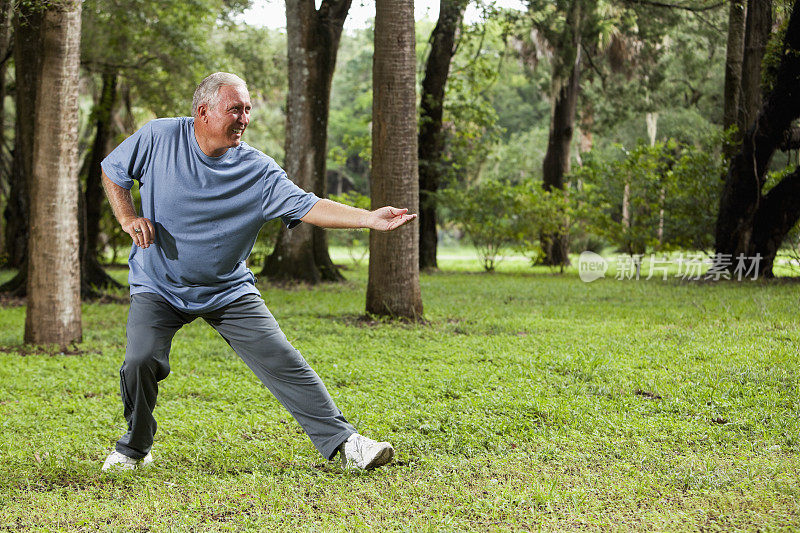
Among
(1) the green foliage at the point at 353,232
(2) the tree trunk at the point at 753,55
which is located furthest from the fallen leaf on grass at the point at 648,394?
(1) the green foliage at the point at 353,232

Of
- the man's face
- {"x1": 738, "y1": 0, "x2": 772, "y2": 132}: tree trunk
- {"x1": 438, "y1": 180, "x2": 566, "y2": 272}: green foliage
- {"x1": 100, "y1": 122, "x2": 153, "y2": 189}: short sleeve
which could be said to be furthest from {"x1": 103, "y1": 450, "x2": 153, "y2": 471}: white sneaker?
{"x1": 438, "y1": 180, "x2": 566, "y2": 272}: green foliage

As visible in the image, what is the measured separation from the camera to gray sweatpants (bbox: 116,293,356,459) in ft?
13.2

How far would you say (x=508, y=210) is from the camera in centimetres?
1994

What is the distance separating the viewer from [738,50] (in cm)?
1673

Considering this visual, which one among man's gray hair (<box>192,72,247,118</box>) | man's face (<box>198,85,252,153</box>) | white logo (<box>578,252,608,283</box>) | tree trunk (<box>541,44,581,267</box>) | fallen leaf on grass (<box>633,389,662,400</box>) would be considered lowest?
white logo (<box>578,252,608,283</box>)

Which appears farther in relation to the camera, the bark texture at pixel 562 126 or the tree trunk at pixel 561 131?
the tree trunk at pixel 561 131

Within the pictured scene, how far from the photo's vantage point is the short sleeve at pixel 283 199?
3941mm

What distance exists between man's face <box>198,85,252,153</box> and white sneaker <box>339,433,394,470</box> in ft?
5.49

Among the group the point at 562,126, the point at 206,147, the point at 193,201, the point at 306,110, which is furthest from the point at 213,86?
the point at 562,126

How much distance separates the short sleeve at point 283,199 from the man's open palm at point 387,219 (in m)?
0.35

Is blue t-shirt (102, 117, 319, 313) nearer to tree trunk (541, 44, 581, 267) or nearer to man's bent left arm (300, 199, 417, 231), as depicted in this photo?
man's bent left arm (300, 199, 417, 231)

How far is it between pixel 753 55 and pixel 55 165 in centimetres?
1301

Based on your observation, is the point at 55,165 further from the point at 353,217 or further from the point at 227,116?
the point at 353,217

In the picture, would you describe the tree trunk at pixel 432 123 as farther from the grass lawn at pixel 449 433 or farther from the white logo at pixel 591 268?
the grass lawn at pixel 449 433
